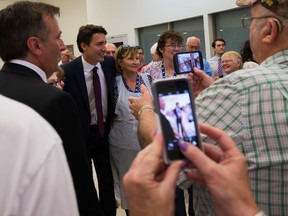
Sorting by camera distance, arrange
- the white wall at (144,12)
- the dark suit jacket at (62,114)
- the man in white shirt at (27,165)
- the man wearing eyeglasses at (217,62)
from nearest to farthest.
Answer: the man in white shirt at (27,165) < the dark suit jacket at (62,114) < the man wearing eyeglasses at (217,62) < the white wall at (144,12)

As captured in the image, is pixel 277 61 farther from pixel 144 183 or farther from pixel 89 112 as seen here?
pixel 89 112

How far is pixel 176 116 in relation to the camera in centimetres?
86

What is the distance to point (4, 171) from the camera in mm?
705

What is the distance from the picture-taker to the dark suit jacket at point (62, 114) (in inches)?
58.9

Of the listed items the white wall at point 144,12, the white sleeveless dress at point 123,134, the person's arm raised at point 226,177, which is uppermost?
the white wall at point 144,12

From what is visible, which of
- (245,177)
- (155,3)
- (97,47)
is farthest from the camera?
(155,3)

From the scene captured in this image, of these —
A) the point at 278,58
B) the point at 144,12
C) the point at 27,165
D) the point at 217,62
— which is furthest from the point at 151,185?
the point at 144,12

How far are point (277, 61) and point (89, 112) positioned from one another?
6.94 feet

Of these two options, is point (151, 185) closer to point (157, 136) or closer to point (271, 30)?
point (157, 136)

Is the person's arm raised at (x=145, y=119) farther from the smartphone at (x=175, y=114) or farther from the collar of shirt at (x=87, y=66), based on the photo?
the collar of shirt at (x=87, y=66)

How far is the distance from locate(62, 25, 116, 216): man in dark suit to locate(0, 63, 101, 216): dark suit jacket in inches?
58.4

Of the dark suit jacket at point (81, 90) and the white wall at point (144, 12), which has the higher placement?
the white wall at point (144, 12)

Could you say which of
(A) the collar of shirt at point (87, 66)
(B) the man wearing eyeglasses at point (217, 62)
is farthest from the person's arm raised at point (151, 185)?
(B) the man wearing eyeglasses at point (217, 62)

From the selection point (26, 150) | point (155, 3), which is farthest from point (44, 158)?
point (155, 3)
